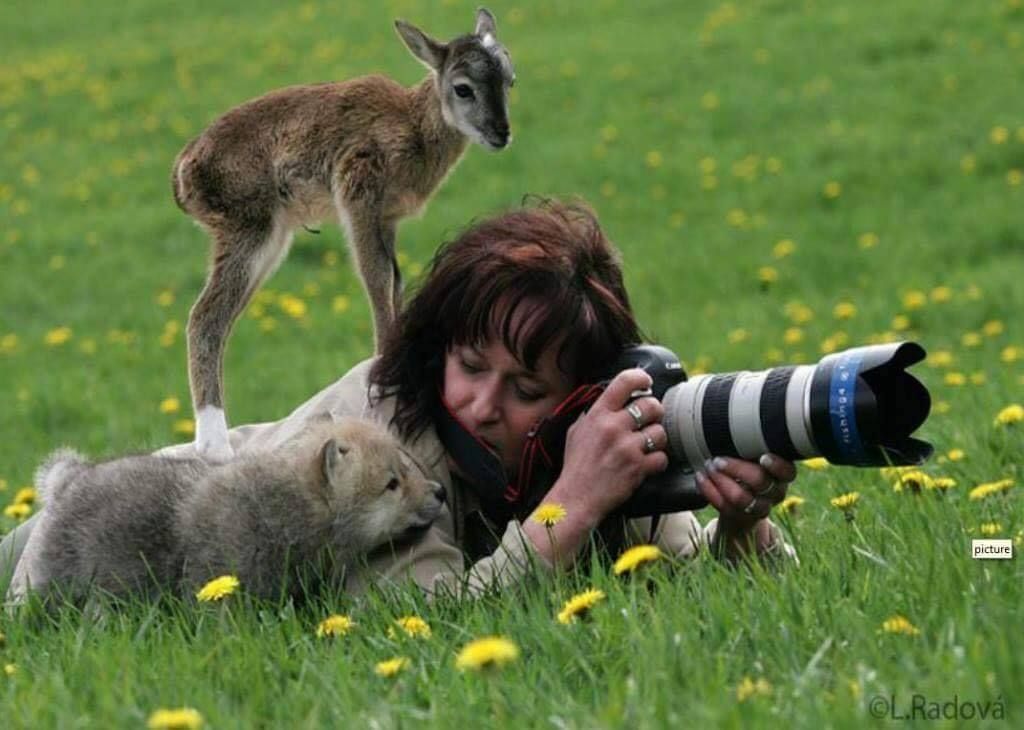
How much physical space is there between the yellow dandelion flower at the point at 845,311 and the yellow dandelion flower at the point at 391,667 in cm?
695

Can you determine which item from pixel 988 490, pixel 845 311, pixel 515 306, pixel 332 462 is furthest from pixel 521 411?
pixel 845 311

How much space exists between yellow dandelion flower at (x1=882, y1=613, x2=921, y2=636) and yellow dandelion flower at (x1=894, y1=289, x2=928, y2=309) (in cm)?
734

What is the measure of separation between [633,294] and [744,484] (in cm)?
759

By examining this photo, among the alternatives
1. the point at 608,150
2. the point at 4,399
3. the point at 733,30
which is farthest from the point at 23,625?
the point at 733,30

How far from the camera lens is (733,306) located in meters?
10.7

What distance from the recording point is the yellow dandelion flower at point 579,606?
3104 millimetres

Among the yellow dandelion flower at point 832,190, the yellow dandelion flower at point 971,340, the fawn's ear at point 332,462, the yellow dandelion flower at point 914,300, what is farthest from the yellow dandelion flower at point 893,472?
the yellow dandelion flower at point 832,190

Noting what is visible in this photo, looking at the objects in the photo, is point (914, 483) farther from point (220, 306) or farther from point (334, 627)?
point (220, 306)

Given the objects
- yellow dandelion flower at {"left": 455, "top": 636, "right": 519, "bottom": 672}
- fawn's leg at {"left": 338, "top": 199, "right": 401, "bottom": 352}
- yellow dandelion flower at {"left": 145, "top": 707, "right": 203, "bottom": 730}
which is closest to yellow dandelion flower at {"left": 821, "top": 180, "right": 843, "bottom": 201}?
fawn's leg at {"left": 338, "top": 199, "right": 401, "bottom": 352}

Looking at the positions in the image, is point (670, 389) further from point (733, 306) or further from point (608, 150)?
point (608, 150)

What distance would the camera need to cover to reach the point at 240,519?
3.78 m

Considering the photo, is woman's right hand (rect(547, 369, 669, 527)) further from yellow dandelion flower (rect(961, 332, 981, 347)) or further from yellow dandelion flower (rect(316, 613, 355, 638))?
yellow dandelion flower (rect(961, 332, 981, 347))

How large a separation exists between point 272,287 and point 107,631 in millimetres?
9101

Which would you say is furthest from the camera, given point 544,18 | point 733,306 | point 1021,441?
point 544,18
